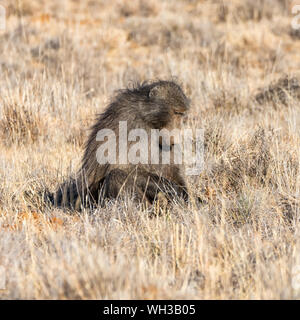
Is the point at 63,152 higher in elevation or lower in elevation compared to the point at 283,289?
higher

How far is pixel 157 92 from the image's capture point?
15.1ft

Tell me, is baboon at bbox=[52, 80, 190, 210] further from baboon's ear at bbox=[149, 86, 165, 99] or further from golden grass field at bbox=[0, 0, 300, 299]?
golden grass field at bbox=[0, 0, 300, 299]

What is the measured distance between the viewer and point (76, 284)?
263 cm

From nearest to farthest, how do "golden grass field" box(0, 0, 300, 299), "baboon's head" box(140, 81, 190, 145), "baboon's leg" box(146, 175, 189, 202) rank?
"golden grass field" box(0, 0, 300, 299) → "baboon's leg" box(146, 175, 189, 202) → "baboon's head" box(140, 81, 190, 145)

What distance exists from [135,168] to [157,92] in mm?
698

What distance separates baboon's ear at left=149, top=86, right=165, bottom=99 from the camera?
4590mm

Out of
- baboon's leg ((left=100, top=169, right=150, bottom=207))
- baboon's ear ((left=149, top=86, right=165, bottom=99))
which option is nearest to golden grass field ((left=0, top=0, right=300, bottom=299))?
baboon's leg ((left=100, top=169, right=150, bottom=207))

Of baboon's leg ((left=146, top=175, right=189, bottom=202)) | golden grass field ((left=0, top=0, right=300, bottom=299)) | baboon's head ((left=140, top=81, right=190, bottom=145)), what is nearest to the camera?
golden grass field ((left=0, top=0, right=300, bottom=299))

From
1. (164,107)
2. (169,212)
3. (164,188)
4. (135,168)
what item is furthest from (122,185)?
(164,107)

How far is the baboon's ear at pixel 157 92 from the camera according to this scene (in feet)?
15.1

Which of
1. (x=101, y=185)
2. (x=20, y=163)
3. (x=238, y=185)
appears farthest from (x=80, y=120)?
(x=238, y=185)

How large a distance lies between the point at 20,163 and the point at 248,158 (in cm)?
222
